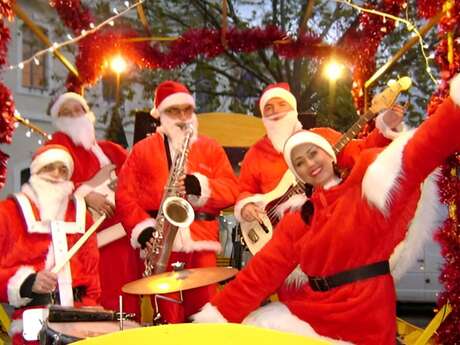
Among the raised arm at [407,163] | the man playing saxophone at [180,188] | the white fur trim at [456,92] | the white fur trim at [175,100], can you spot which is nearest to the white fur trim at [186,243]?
the man playing saxophone at [180,188]

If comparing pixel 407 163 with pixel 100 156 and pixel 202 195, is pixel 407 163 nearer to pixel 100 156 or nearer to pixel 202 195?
pixel 202 195

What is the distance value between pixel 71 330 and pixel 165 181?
216cm

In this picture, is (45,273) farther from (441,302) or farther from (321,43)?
(321,43)

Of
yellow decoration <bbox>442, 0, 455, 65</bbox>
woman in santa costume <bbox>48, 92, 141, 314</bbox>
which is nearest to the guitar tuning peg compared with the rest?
yellow decoration <bbox>442, 0, 455, 65</bbox>

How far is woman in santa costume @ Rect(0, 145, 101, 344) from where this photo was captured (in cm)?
427

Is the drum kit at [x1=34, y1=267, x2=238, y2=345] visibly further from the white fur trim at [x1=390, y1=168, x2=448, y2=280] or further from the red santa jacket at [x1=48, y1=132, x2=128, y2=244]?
the red santa jacket at [x1=48, y1=132, x2=128, y2=244]

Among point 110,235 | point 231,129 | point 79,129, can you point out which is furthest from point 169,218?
point 231,129

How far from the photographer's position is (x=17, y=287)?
13.8 feet

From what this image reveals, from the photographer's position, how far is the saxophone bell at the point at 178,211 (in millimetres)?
4797

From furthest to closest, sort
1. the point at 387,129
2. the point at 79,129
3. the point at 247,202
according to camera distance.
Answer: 1. the point at 79,129
2. the point at 247,202
3. the point at 387,129

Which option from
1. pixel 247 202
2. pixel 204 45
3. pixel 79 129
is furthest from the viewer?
pixel 204 45

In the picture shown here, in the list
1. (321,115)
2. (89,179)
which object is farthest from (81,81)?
(321,115)

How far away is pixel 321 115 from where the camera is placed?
15.0 meters

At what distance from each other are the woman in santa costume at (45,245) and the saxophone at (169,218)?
0.47 m
